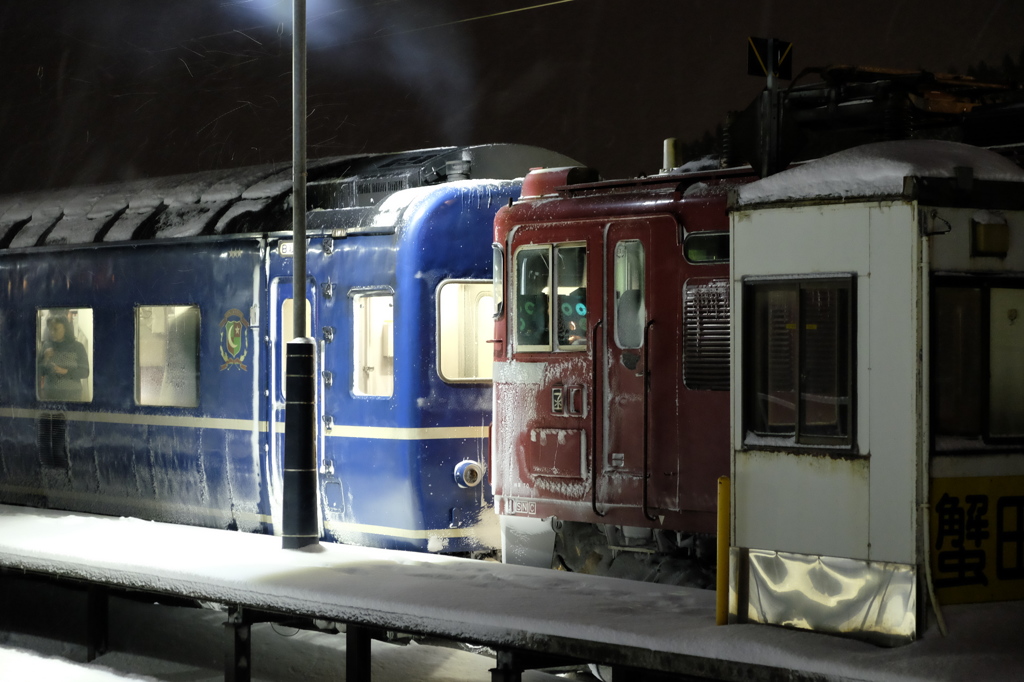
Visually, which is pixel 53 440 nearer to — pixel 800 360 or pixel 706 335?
pixel 706 335

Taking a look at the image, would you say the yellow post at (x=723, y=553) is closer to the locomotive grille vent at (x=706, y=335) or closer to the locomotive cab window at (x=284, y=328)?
the locomotive grille vent at (x=706, y=335)

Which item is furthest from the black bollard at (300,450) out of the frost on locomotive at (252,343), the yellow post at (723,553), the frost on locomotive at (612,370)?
the yellow post at (723,553)

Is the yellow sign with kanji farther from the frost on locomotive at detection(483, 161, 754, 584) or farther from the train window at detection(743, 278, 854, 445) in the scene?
the frost on locomotive at detection(483, 161, 754, 584)

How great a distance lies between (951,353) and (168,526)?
7.43 meters

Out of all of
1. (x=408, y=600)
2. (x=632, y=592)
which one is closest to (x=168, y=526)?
(x=408, y=600)

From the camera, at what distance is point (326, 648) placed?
10.8m

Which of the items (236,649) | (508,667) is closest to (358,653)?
(236,649)

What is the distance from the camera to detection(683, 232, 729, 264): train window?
7949mm

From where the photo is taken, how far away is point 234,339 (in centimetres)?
1134

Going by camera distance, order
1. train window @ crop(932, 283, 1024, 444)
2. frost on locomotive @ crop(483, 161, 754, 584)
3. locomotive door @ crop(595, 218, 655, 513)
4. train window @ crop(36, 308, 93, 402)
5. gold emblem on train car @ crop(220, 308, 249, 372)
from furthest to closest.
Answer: train window @ crop(36, 308, 93, 402), gold emblem on train car @ crop(220, 308, 249, 372), locomotive door @ crop(595, 218, 655, 513), frost on locomotive @ crop(483, 161, 754, 584), train window @ crop(932, 283, 1024, 444)

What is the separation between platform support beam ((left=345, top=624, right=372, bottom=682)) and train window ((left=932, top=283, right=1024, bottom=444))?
3.81 m

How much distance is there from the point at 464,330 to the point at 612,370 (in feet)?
7.25

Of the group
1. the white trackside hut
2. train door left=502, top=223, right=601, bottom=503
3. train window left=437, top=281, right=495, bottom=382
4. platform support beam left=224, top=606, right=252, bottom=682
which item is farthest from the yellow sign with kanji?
platform support beam left=224, top=606, right=252, bottom=682

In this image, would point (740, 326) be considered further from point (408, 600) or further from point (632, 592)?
point (408, 600)
